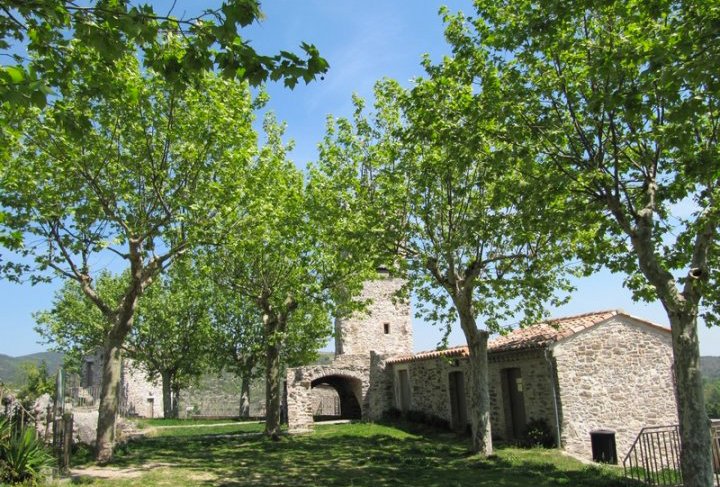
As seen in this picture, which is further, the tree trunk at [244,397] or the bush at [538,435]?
the tree trunk at [244,397]

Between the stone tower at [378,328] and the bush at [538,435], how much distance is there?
1281cm

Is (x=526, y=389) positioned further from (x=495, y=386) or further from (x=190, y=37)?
(x=190, y=37)

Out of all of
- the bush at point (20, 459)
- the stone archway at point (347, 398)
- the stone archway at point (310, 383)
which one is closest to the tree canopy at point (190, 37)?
the bush at point (20, 459)

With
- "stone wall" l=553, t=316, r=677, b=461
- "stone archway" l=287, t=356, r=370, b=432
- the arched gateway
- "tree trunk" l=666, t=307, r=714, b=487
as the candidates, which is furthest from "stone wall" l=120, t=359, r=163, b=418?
"tree trunk" l=666, t=307, r=714, b=487

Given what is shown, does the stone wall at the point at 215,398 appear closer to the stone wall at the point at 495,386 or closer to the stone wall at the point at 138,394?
the stone wall at the point at 138,394

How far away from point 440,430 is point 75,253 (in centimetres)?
1394

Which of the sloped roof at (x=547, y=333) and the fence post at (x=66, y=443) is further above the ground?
the sloped roof at (x=547, y=333)

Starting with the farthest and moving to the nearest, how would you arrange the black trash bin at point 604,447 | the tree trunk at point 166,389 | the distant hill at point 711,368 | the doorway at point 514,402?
1. the distant hill at point 711,368
2. the tree trunk at point 166,389
3. the doorway at point 514,402
4. the black trash bin at point 604,447

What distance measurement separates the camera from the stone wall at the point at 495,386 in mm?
16359

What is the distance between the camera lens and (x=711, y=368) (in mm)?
101375

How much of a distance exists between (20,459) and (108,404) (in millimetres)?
3281

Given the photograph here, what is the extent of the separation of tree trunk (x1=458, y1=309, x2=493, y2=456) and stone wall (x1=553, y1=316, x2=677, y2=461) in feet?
10.00

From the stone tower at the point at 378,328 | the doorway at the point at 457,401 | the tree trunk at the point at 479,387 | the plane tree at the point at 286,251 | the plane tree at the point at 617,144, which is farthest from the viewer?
the stone tower at the point at 378,328

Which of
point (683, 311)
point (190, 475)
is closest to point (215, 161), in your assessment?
point (190, 475)
